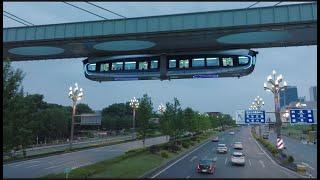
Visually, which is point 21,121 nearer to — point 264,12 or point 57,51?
point 57,51

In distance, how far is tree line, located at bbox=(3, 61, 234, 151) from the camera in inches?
771

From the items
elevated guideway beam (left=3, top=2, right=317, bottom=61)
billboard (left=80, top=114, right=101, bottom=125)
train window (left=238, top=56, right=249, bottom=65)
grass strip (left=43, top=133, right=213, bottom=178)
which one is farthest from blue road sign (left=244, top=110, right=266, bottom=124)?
billboard (left=80, top=114, right=101, bottom=125)

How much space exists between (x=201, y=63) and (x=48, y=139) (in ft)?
256

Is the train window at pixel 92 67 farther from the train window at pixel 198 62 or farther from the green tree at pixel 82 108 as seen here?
the green tree at pixel 82 108

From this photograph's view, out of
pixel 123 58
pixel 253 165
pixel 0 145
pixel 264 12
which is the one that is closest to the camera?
pixel 0 145

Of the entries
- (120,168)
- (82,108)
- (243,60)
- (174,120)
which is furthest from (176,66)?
(82,108)

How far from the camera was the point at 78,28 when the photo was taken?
62.7 ft


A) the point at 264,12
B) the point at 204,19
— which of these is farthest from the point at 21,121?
the point at 264,12

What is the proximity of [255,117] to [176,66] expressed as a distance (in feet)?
83.3

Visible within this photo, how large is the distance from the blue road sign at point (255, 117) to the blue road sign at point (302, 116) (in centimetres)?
741

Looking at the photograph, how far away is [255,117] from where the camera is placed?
140ft

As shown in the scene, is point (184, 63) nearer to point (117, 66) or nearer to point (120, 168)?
point (117, 66)

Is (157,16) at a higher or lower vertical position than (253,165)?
higher

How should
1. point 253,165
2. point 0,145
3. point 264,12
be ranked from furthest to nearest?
point 253,165, point 264,12, point 0,145
